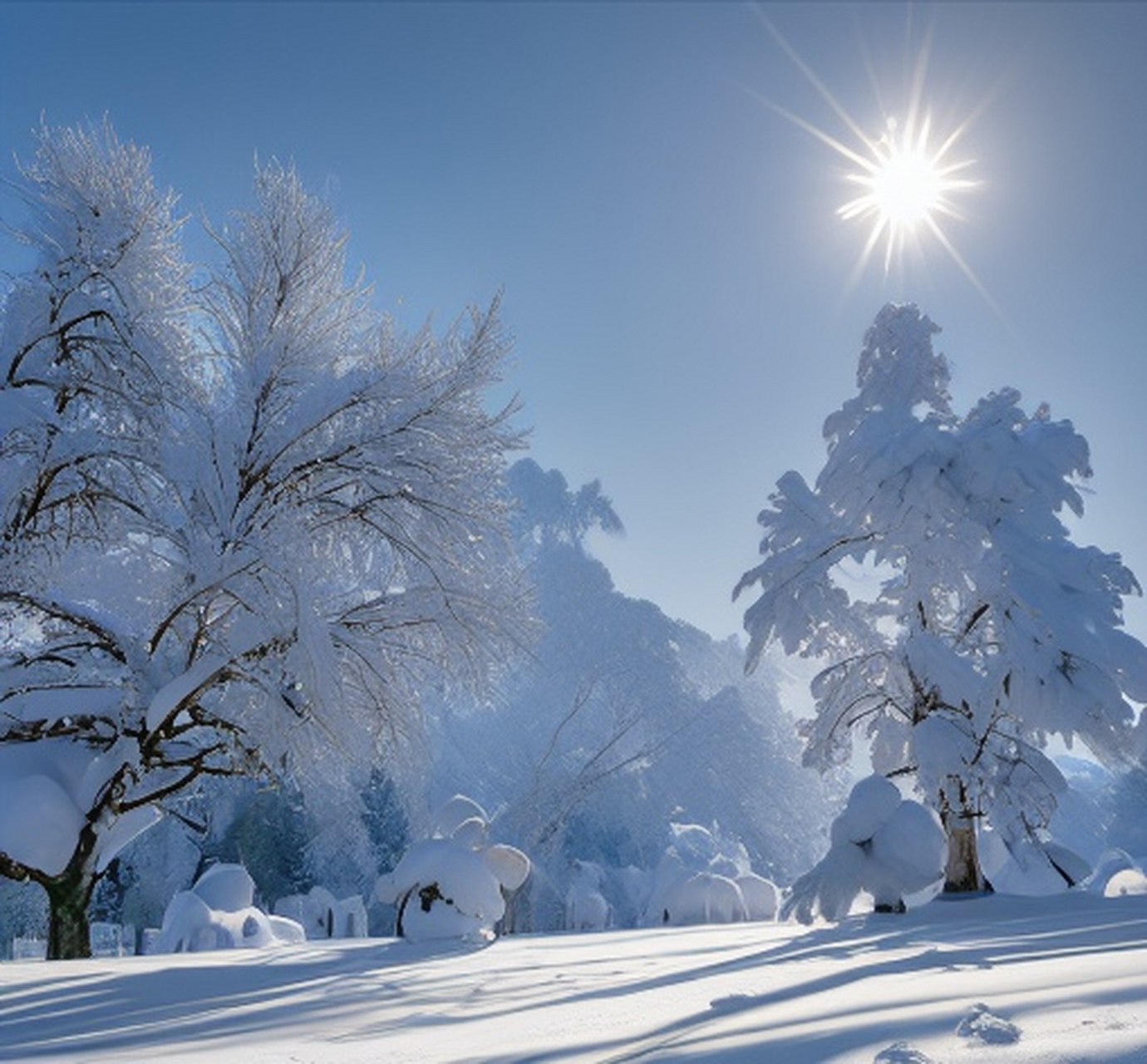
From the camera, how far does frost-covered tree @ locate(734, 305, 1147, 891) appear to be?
10.1 metres

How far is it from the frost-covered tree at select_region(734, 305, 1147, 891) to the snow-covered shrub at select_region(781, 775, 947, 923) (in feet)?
2.04

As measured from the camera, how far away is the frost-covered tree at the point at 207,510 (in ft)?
30.4

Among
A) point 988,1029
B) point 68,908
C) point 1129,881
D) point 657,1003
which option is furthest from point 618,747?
point 988,1029

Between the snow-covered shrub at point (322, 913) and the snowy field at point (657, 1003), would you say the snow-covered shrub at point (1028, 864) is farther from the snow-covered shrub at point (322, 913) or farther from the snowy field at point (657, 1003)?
the snow-covered shrub at point (322, 913)

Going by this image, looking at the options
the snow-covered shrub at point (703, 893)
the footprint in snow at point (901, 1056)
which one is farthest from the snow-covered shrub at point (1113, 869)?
the footprint in snow at point (901, 1056)

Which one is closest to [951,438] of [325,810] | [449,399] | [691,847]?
[449,399]

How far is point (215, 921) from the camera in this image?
67.3 feet

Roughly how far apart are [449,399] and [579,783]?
2973 cm

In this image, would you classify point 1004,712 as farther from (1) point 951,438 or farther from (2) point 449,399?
(2) point 449,399

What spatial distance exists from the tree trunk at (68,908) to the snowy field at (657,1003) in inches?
86.1

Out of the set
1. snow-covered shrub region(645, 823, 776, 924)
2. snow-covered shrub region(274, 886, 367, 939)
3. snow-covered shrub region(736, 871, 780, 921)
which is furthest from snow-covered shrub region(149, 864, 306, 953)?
snow-covered shrub region(736, 871, 780, 921)

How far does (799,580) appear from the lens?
11898 mm

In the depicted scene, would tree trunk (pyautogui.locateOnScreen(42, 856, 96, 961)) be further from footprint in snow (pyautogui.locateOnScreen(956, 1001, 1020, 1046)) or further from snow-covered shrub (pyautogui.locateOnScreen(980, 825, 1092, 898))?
snow-covered shrub (pyautogui.locateOnScreen(980, 825, 1092, 898))

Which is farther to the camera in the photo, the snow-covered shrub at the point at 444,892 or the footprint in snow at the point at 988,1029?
the snow-covered shrub at the point at 444,892
